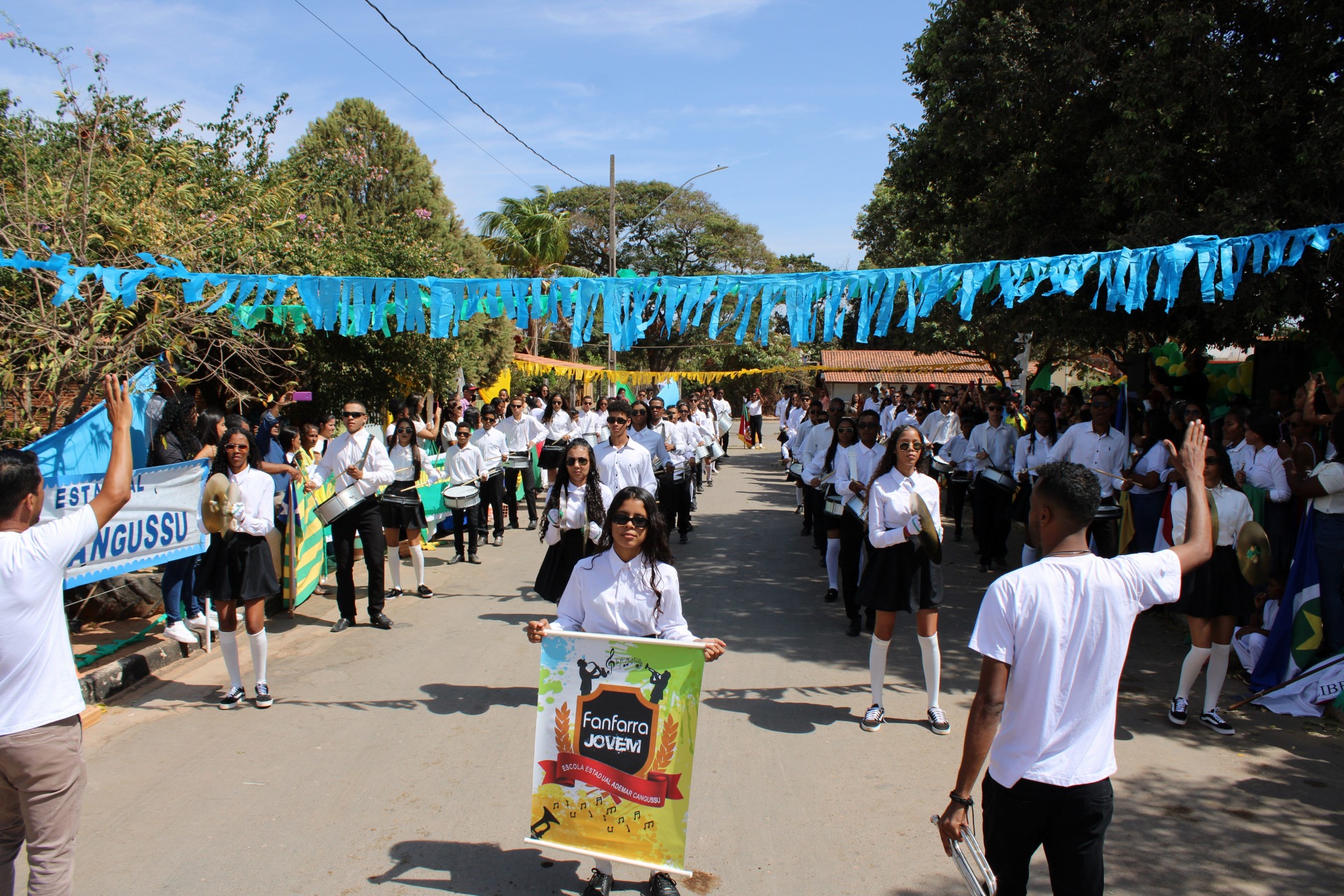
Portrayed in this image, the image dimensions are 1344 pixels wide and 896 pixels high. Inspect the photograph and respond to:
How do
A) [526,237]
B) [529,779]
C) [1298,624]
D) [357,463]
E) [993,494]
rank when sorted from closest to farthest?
[529,779]
[1298,624]
[357,463]
[993,494]
[526,237]

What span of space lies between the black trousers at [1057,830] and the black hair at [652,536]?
5.17ft

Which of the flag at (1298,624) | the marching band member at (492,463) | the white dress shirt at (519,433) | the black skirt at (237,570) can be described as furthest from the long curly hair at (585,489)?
the white dress shirt at (519,433)

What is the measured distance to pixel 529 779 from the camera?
457 centimetres

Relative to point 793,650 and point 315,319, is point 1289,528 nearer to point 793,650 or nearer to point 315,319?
point 793,650

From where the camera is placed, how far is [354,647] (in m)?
6.98

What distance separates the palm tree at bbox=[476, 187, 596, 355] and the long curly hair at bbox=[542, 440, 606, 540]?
25.5 metres

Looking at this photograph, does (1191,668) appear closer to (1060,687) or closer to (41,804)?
(1060,687)

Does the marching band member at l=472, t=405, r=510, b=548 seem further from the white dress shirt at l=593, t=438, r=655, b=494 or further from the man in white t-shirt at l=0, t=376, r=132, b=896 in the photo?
the man in white t-shirt at l=0, t=376, r=132, b=896

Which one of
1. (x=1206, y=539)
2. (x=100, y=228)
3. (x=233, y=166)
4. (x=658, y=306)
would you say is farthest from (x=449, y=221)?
(x=1206, y=539)

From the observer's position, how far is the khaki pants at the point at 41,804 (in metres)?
2.85

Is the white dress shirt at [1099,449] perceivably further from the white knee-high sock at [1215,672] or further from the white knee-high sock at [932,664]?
the white knee-high sock at [932,664]

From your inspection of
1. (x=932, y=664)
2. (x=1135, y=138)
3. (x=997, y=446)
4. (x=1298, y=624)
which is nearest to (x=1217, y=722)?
(x=1298, y=624)

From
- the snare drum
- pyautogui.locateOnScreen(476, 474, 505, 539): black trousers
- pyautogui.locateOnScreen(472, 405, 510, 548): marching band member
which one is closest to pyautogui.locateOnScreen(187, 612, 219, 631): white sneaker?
the snare drum

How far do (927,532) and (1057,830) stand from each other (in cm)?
284
